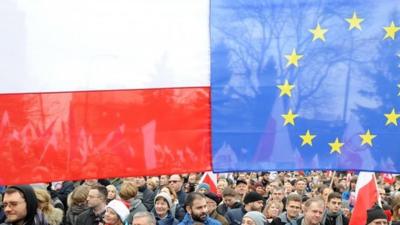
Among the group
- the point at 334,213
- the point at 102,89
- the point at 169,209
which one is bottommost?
the point at 334,213

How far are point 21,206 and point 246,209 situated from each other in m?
5.01

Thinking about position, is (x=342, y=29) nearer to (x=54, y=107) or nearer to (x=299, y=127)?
(x=299, y=127)

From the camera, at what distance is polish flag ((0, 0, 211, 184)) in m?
4.71

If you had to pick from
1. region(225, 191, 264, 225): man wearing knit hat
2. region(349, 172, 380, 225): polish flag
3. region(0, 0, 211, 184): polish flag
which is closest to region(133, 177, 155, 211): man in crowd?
region(225, 191, 264, 225): man wearing knit hat

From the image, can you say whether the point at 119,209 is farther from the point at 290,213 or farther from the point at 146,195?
the point at 146,195

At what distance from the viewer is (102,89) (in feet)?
16.1

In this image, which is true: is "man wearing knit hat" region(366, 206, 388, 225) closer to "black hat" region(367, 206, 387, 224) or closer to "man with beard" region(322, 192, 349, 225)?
"black hat" region(367, 206, 387, 224)

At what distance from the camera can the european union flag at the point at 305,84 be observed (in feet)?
16.4

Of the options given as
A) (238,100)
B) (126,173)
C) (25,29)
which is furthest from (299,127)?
(25,29)

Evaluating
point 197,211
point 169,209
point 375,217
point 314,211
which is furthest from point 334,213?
point 197,211

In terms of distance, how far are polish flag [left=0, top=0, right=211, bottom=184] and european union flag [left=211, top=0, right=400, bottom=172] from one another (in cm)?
20

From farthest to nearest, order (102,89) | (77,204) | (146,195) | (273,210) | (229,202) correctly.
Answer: (146,195) → (229,202) → (273,210) → (77,204) → (102,89)

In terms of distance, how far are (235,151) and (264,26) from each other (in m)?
0.97

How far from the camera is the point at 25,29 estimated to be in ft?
15.7
